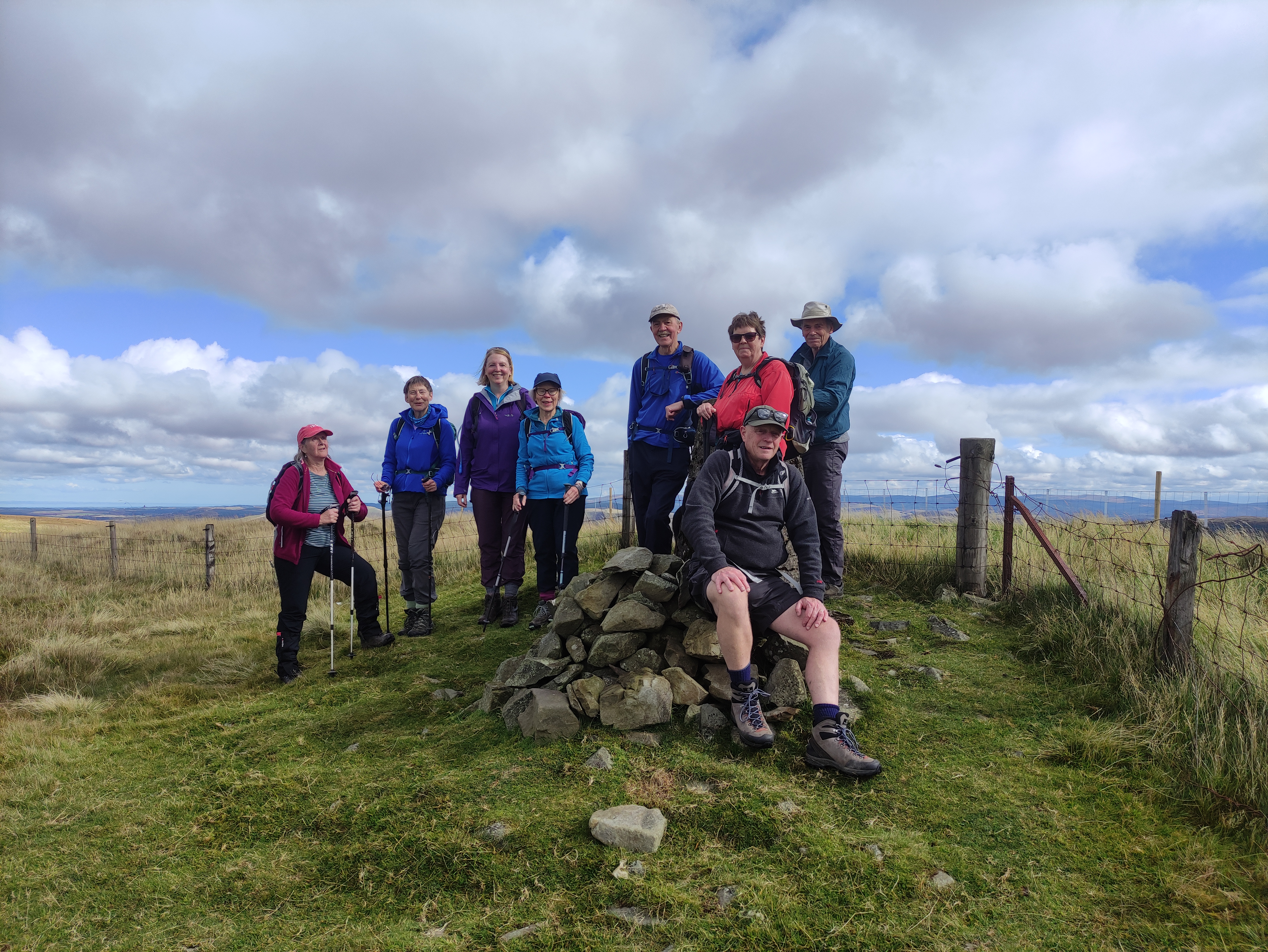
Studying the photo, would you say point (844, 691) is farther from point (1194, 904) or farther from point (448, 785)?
point (448, 785)

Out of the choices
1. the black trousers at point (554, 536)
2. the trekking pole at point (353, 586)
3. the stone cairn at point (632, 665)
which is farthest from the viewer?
the black trousers at point (554, 536)

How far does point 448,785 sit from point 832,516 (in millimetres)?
4536

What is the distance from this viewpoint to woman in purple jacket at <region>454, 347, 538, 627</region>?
7.37 metres

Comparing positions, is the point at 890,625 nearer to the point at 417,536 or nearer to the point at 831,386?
the point at 831,386

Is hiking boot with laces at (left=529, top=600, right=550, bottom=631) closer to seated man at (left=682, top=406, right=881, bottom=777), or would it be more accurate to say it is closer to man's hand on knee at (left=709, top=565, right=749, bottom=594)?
seated man at (left=682, top=406, right=881, bottom=777)

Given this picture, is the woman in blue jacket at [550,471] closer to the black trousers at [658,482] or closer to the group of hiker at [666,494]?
the group of hiker at [666,494]

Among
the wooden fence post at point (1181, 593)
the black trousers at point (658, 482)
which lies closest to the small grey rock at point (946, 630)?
→ the wooden fence post at point (1181, 593)

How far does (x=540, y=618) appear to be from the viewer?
23.6 feet

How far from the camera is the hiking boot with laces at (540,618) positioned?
7.18 metres

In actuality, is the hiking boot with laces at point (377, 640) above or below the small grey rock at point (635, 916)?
above

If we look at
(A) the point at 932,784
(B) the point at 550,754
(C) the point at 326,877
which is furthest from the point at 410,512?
(A) the point at 932,784

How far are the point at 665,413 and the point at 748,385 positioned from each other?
45.1 inches

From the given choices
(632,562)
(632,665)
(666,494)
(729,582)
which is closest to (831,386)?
(666,494)

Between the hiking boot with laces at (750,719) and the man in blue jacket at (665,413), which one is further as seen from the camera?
the man in blue jacket at (665,413)
